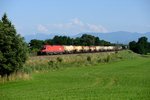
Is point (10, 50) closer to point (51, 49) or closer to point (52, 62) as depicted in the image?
point (52, 62)

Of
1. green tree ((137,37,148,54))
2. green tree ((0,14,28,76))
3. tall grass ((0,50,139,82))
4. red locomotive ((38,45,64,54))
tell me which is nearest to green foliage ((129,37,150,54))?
green tree ((137,37,148,54))

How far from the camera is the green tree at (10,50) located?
125 feet

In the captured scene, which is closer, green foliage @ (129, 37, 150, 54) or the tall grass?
the tall grass

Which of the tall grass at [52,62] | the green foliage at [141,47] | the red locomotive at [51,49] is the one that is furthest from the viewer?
the green foliage at [141,47]

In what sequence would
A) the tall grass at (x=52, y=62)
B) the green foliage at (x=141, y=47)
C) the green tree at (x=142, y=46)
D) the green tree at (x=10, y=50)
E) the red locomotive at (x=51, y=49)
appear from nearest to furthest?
1. the green tree at (x=10, y=50)
2. the tall grass at (x=52, y=62)
3. the red locomotive at (x=51, y=49)
4. the green tree at (x=142, y=46)
5. the green foliage at (x=141, y=47)

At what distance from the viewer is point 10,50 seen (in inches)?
1529

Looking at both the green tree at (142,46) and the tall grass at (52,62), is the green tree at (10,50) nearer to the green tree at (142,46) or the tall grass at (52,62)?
the tall grass at (52,62)

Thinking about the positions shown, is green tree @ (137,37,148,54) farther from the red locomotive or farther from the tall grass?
the red locomotive

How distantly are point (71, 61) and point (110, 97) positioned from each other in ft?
165

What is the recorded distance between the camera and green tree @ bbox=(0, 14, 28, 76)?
38.1m

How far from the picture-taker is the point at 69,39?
491 feet

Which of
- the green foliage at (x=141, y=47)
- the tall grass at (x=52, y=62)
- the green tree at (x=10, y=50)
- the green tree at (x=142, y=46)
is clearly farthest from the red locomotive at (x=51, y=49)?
the green foliage at (x=141, y=47)

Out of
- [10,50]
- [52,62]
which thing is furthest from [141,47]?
[10,50]

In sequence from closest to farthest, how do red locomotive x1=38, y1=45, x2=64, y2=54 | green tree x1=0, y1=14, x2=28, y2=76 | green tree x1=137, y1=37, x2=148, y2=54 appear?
green tree x1=0, y1=14, x2=28, y2=76 < red locomotive x1=38, y1=45, x2=64, y2=54 < green tree x1=137, y1=37, x2=148, y2=54
